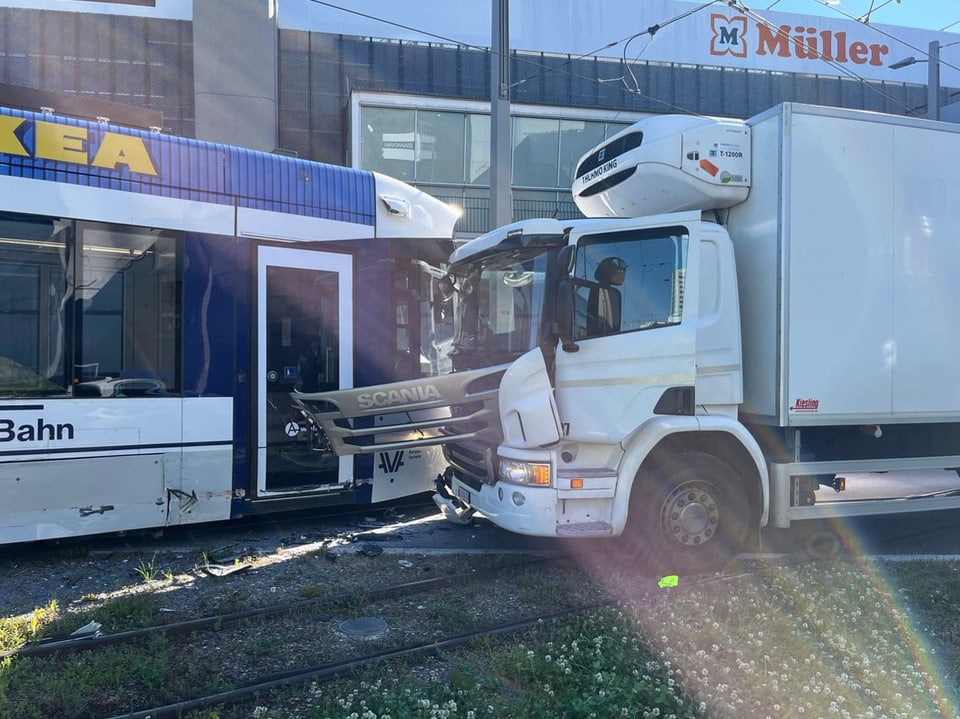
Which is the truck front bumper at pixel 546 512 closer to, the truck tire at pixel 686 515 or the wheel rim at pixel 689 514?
the truck tire at pixel 686 515

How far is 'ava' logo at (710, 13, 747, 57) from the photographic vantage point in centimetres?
2441

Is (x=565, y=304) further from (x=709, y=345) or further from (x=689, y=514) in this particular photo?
(x=689, y=514)

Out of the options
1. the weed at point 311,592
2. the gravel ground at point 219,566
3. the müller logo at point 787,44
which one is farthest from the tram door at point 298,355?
the müller logo at point 787,44

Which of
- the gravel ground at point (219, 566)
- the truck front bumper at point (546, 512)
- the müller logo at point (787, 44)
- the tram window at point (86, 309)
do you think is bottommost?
the gravel ground at point (219, 566)

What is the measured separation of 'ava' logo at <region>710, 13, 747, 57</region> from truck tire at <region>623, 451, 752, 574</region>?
23207 mm

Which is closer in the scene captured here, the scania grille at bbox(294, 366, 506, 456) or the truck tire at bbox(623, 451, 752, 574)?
the truck tire at bbox(623, 451, 752, 574)

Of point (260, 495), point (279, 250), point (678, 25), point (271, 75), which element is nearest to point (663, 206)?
point (279, 250)

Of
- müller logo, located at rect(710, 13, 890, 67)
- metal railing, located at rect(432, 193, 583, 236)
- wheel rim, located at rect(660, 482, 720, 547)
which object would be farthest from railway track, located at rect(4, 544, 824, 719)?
müller logo, located at rect(710, 13, 890, 67)

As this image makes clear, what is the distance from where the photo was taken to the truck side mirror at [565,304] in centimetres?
509

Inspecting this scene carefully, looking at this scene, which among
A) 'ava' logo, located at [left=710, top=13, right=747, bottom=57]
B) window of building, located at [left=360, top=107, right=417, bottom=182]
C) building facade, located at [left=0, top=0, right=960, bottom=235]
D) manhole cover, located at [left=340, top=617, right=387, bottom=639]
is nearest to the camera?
manhole cover, located at [left=340, top=617, right=387, bottom=639]

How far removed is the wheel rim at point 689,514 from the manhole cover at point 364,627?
2291 millimetres

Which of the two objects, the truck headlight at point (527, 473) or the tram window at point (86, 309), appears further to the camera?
the tram window at point (86, 309)

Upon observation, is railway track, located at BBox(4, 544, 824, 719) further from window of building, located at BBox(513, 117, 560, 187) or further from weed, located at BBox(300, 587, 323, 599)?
window of building, located at BBox(513, 117, 560, 187)

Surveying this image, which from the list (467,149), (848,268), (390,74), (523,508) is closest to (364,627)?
(523,508)
